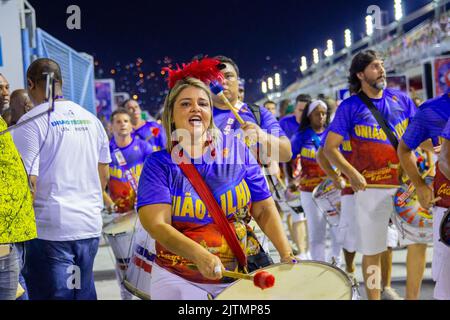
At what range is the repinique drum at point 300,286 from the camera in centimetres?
282

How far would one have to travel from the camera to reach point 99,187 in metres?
4.79

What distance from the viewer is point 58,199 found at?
449cm

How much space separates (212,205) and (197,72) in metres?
0.68

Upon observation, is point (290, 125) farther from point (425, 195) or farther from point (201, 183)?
point (201, 183)

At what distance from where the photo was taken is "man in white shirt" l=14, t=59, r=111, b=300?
446 centimetres

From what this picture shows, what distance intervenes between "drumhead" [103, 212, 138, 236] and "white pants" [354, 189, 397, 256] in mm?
1848

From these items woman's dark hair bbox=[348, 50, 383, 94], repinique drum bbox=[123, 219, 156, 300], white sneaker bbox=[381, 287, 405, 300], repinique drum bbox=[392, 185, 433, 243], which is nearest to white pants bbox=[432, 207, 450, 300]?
repinique drum bbox=[392, 185, 433, 243]

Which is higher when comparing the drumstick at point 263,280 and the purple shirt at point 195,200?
the purple shirt at point 195,200

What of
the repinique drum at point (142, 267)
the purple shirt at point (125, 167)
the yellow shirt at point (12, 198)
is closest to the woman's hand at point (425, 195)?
the repinique drum at point (142, 267)

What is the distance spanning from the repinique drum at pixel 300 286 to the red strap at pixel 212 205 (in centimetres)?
35

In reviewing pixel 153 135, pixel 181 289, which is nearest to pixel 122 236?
pixel 181 289

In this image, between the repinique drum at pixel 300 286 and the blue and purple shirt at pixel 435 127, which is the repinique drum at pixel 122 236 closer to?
the blue and purple shirt at pixel 435 127

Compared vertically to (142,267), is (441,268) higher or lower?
lower

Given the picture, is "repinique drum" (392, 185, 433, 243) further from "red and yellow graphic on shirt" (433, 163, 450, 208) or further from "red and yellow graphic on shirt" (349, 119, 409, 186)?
"red and yellow graphic on shirt" (433, 163, 450, 208)
